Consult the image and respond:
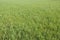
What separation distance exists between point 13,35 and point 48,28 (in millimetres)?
1462

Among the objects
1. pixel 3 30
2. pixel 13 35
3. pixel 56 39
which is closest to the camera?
pixel 56 39

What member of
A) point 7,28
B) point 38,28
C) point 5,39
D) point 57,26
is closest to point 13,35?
point 5,39

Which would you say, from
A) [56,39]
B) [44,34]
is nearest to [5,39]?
[44,34]

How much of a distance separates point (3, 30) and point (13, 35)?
26.0 inches

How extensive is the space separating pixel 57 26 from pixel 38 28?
0.82 meters

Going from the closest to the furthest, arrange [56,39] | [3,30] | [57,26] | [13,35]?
[56,39] < [13,35] < [3,30] < [57,26]

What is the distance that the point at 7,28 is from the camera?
18.3 feet

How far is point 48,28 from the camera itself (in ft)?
18.1

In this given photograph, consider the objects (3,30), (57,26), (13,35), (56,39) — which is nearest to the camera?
(56,39)

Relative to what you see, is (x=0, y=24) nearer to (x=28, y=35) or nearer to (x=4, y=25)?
(x=4, y=25)

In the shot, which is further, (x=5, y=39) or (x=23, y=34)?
(x=23, y=34)

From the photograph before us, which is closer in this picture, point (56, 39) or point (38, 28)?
point (56, 39)

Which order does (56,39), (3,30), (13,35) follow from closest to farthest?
(56,39), (13,35), (3,30)

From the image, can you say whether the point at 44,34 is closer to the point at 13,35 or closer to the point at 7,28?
the point at 13,35
